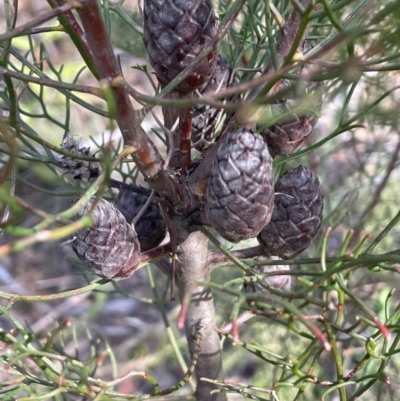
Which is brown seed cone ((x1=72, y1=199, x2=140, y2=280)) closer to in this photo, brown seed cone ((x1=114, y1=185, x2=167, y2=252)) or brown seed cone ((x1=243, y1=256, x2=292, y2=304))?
brown seed cone ((x1=114, y1=185, x2=167, y2=252))

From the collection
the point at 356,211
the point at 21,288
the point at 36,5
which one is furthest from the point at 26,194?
the point at 356,211

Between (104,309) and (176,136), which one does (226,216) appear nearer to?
(176,136)

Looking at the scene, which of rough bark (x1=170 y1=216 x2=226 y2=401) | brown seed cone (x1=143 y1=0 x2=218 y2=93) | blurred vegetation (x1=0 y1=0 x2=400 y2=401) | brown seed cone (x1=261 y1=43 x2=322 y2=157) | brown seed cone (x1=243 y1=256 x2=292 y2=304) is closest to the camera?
brown seed cone (x1=143 y1=0 x2=218 y2=93)

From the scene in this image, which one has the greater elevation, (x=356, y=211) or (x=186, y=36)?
(x=356, y=211)

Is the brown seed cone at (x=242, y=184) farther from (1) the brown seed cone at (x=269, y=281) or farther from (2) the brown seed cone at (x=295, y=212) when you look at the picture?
(1) the brown seed cone at (x=269, y=281)

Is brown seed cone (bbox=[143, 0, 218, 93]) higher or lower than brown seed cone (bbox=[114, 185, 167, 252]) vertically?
higher

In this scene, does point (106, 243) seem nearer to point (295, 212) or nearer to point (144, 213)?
point (144, 213)

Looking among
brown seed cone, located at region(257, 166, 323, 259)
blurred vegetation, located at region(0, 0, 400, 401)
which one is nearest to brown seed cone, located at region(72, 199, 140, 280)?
blurred vegetation, located at region(0, 0, 400, 401)
